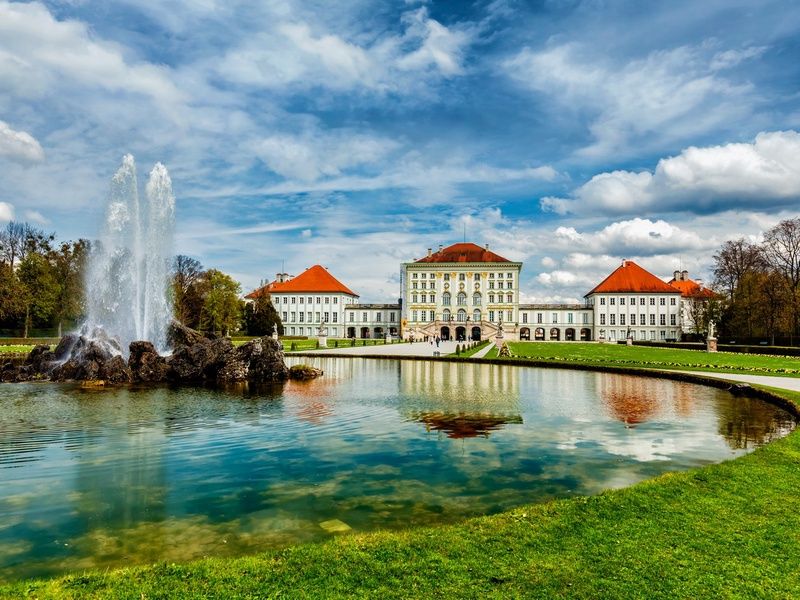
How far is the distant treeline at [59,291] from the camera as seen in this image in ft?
160

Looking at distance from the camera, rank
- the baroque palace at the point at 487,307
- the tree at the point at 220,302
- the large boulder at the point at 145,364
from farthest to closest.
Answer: the baroque palace at the point at 487,307
the tree at the point at 220,302
the large boulder at the point at 145,364

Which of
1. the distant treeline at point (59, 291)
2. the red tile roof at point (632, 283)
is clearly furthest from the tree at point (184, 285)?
the red tile roof at point (632, 283)

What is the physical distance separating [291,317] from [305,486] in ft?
282

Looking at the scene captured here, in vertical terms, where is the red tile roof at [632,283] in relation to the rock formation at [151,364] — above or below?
above

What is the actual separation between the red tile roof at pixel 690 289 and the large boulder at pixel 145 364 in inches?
2800

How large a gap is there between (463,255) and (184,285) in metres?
42.7

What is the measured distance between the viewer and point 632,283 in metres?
87.0

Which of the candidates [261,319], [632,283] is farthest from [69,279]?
[632,283]

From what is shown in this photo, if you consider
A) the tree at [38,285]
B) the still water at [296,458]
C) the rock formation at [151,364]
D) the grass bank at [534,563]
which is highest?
the tree at [38,285]

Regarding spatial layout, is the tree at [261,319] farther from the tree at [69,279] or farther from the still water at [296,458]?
the still water at [296,458]

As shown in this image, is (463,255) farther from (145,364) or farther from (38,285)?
(145,364)

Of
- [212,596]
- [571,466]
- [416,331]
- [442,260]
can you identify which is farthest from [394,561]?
[442,260]

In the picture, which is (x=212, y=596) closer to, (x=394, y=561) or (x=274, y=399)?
(x=394, y=561)

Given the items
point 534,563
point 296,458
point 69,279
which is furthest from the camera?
point 69,279
